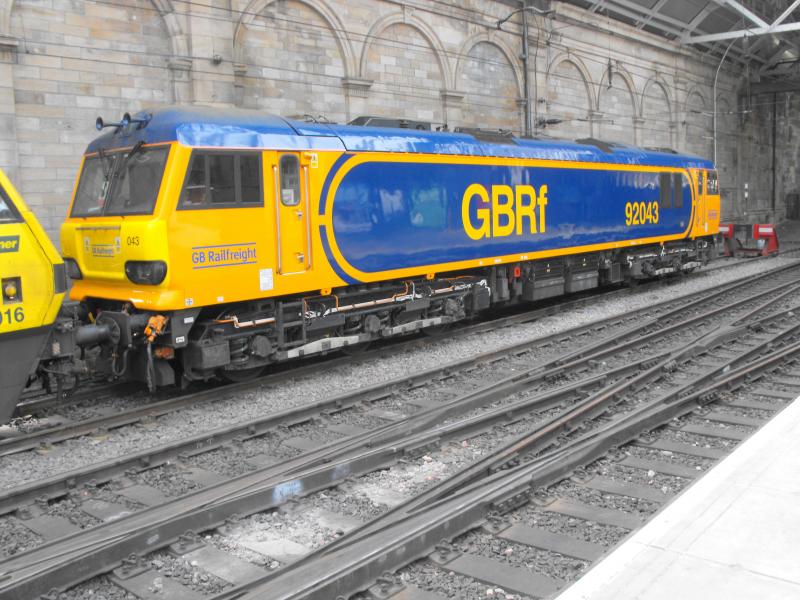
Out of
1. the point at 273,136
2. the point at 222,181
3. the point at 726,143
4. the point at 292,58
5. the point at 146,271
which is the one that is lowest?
the point at 146,271

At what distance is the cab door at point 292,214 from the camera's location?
9.40 metres

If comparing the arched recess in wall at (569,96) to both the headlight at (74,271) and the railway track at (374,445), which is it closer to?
the railway track at (374,445)

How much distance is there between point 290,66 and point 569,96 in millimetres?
15123

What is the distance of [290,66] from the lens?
731 inches

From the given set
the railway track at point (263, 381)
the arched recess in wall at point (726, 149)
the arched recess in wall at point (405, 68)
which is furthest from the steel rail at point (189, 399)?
the arched recess in wall at point (726, 149)

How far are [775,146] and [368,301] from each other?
166 feet

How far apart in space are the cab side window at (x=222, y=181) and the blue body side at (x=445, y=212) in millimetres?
1387

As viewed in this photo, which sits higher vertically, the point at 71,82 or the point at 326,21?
the point at 326,21

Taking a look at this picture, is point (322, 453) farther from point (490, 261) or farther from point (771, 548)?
point (490, 261)

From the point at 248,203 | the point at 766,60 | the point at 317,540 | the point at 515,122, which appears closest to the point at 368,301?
the point at 248,203

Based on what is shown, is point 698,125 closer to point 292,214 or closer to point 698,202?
point 698,202

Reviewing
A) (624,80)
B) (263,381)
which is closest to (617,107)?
(624,80)

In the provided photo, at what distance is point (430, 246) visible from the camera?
11766mm

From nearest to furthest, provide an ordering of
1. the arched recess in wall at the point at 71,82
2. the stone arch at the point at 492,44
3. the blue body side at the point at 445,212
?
the blue body side at the point at 445,212, the arched recess in wall at the point at 71,82, the stone arch at the point at 492,44
